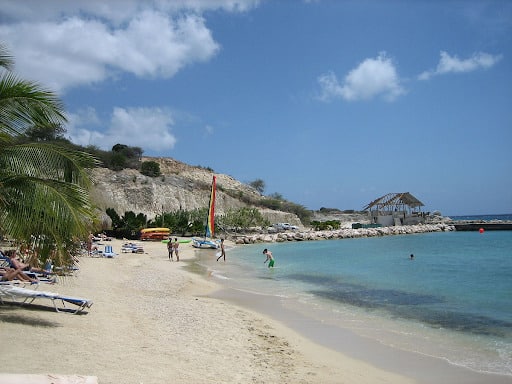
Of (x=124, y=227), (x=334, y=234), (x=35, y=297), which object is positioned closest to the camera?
(x=35, y=297)

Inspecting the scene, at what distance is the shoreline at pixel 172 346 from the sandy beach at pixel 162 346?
0.6 inches

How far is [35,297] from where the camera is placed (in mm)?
8758

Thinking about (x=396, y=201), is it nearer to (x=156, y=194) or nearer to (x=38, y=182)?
(x=156, y=194)

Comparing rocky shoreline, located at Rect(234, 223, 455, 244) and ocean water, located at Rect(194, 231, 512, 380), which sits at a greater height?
rocky shoreline, located at Rect(234, 223, 455, 244)

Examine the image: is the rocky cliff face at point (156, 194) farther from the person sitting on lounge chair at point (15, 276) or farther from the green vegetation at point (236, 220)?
the person sitting on lounge chair at point (15, 276)

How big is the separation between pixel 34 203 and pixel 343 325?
7.67m

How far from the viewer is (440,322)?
454 inches

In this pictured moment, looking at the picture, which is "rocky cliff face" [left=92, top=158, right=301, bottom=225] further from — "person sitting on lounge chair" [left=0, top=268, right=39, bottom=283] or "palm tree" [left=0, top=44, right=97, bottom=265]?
"palm tree" [left=0, top=44, right=97, bottom=265]

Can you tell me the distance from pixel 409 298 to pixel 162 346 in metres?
10.5

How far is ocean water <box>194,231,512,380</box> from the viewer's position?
9367mm

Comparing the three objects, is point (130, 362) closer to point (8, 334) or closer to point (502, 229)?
point (8, 334)

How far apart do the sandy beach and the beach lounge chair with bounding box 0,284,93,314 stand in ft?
0.72

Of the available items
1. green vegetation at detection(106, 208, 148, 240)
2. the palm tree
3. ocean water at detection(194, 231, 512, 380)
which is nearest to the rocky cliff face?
green vegetation at detection(106, 208, 148, 240)

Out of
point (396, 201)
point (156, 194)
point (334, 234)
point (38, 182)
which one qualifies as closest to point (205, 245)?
point (156, 194)
